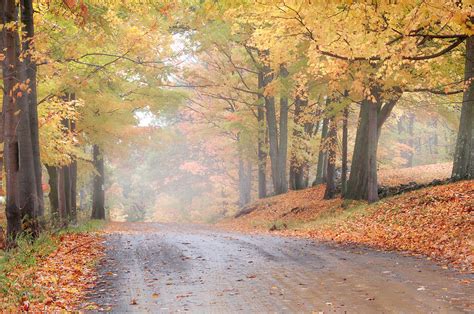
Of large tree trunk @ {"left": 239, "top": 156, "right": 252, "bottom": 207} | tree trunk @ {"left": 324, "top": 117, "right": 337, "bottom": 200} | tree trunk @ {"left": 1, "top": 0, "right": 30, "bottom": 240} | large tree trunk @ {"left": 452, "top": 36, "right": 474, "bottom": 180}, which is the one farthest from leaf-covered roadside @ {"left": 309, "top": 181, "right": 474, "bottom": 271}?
large tree trunk @ {"left": 239, "top": 156, "right": 252, "bottom": 207}

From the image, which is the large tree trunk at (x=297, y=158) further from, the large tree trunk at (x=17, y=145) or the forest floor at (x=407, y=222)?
the large tree trunk at (x=17, y=145)

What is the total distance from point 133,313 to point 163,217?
49.4 m

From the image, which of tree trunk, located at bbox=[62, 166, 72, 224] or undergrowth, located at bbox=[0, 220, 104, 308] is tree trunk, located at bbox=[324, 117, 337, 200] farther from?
undergrowth, located at bbox=[0, 220, 104, 308]

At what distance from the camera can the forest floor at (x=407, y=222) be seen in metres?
10.7

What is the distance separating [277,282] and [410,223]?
7025mm

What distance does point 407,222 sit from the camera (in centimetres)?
1383

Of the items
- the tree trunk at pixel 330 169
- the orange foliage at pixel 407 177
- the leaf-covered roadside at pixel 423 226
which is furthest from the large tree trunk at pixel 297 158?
the leaf-covered roadside at pixel 423 226

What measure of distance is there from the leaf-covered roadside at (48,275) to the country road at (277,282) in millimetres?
→ 301

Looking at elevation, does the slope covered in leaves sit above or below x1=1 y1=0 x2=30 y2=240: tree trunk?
below

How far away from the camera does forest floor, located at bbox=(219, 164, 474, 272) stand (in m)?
10.7

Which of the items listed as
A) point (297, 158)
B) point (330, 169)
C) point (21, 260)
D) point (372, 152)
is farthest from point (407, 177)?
point (21, 260)

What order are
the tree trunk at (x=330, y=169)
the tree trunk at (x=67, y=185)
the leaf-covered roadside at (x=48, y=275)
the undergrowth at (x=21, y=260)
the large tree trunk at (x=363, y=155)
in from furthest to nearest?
1. the tree trunk at (x=330, y=169)
2. the tree trunk at (x=67, y=185)
3. the large tree trunk at (x=363, y=155)
4. the undergrowth at (x=21, y=260)
5. the leaf-covered roadside at (x=48, y=275)

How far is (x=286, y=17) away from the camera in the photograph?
12.1 metres

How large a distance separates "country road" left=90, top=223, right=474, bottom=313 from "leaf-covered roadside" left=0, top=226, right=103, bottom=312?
30 centimetres
